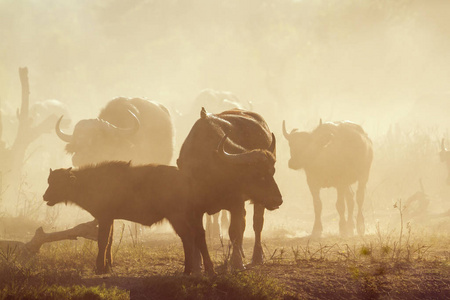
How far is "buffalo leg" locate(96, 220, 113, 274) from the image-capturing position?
6211 millimetres

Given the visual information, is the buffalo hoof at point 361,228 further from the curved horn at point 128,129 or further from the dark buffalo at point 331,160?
the curved horn at point 128,129

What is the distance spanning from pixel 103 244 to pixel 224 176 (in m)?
1.90

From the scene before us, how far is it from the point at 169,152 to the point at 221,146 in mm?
7796

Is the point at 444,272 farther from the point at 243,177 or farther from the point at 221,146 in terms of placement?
the point at 221,146

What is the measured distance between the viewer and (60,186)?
6.79m

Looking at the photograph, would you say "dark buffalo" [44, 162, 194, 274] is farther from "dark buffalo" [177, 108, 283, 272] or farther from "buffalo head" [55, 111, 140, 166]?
"buffalo head" [55, 111, 140, 166]

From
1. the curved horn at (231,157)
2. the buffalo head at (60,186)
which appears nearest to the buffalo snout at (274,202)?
the curved horn at (231,157)

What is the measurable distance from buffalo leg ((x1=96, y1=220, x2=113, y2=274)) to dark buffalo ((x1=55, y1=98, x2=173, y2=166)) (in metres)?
4.75

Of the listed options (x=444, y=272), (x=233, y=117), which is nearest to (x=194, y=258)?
(x=233, y=117)

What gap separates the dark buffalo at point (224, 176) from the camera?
573cm

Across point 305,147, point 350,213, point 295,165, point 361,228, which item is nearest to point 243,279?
point 295,165

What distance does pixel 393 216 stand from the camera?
53.4 feet

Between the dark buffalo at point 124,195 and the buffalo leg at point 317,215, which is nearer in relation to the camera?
the dark buffalo at point 124,195

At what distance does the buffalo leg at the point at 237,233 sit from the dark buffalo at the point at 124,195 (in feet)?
2.14
